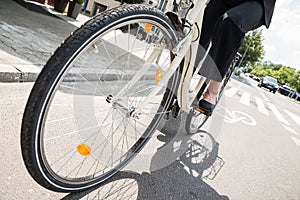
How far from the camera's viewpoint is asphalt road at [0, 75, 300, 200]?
161 centimetres

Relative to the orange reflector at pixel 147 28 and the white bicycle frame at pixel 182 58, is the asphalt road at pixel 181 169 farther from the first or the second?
the orange reflector at pixel 147 28

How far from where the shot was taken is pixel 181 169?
2342mm

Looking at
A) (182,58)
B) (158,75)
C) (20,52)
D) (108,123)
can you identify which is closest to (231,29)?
(182,58)

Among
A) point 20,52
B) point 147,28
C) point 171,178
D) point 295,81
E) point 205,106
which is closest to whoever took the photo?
point 147,28

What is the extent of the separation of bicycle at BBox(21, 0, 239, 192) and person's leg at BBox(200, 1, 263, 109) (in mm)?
277

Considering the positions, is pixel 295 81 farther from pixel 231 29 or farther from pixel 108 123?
pixel 108 123

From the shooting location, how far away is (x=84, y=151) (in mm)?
1486

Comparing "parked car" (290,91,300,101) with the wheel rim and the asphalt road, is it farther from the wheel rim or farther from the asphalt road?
the wheel rim

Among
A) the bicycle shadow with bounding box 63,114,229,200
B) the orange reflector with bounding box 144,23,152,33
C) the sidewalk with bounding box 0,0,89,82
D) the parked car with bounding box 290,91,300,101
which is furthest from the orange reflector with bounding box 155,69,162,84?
the parked car with bounding box 290,91,300,101

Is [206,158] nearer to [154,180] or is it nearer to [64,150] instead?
[154,180]

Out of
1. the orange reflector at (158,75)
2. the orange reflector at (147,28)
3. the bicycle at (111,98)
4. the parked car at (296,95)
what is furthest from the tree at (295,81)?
the orange reflector at (147,28)

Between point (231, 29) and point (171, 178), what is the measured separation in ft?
4.25

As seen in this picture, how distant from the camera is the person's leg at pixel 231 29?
1939 mm

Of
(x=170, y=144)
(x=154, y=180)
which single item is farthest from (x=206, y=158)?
(x=154, y=180)
